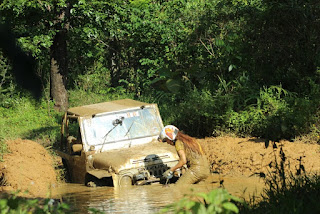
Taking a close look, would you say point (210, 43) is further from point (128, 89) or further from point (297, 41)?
point (128, 89)

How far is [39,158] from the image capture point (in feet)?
37.9

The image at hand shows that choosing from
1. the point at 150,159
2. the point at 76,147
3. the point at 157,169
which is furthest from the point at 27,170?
the point at 157,169

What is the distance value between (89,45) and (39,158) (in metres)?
11.0

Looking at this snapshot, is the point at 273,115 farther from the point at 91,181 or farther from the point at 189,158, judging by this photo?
the point at 91,181

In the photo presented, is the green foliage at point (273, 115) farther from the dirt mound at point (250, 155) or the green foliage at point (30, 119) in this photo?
the green foliage at point (30, 119)

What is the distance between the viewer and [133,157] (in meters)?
9.76

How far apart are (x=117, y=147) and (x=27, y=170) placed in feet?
5.83

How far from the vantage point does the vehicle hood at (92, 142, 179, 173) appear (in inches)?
380

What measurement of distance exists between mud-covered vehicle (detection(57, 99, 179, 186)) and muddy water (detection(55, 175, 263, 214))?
260mm

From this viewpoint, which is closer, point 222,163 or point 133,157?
point 133,157

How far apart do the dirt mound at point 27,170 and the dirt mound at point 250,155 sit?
11.3 ft

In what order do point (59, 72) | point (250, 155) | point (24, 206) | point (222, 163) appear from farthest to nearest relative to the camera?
point (59, 72), point (222, 163), point (250, 155), point (24, 206)

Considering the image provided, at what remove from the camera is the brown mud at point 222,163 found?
1045 centimetres

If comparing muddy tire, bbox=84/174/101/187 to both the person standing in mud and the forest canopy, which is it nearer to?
the person standing in mud
